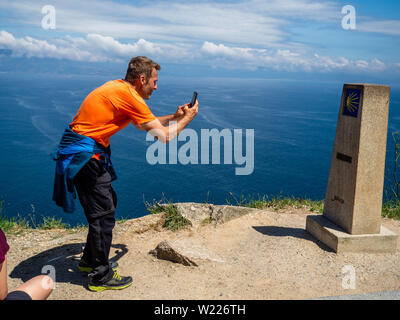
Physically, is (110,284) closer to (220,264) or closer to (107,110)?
(220,264)

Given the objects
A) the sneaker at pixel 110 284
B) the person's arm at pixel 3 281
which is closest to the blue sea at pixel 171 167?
the sneaker at pixel 110 284

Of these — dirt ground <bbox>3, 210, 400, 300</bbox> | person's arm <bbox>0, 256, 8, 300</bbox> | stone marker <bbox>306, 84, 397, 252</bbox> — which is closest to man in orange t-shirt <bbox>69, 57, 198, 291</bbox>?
dirt ground <bbox>3, 210, 400, 300</bbox>

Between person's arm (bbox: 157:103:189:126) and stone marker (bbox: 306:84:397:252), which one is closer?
person's arm (bbox: 157:103:189:126)

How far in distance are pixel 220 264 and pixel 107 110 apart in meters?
2.48

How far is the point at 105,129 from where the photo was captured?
3.94m

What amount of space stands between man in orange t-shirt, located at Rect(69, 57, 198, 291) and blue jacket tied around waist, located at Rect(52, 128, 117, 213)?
48 millimetres

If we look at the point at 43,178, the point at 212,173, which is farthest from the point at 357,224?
the point at 43,178

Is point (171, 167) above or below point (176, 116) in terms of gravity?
below

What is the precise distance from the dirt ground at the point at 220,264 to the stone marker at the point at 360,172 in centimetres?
22

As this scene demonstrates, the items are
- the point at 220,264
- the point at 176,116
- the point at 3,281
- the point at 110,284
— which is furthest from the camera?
the point at 220,264

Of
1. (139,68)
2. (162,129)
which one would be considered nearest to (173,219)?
(162,129)

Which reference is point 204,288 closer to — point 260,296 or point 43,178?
point 260,296

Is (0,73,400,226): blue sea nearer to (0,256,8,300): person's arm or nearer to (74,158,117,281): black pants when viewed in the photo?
(74,158,117,281): black pants

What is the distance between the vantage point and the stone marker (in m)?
4.73
